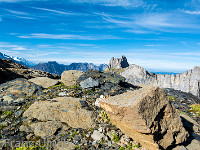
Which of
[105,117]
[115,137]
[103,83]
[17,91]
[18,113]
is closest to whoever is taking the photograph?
[115,137]

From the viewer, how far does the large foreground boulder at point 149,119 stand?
7734 mm

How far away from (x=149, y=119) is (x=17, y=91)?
1329cm

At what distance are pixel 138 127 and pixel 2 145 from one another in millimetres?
7871

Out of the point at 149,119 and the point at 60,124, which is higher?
the point at 149,119

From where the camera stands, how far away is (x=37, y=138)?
7.83m

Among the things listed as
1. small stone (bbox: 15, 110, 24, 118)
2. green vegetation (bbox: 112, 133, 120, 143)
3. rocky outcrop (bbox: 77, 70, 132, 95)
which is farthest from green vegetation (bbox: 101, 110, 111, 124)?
small stone (bbox: 15, 110, 24, 118)

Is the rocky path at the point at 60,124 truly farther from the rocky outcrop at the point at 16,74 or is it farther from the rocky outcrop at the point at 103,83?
the rocky outcrop at the point at 16,74

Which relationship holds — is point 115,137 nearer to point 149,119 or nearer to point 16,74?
point 149,119

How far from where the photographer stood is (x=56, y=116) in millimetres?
9734

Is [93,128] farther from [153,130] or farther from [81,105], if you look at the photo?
[153,130]

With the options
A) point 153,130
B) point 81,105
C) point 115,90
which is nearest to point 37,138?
point 81,105

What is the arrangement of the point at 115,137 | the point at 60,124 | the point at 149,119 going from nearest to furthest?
the point at 149,119
the point at 115,137
the point at 60,124

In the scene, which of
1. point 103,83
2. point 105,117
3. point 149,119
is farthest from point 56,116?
point 103,83

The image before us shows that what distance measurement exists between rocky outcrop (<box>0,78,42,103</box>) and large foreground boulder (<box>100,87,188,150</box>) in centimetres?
938
